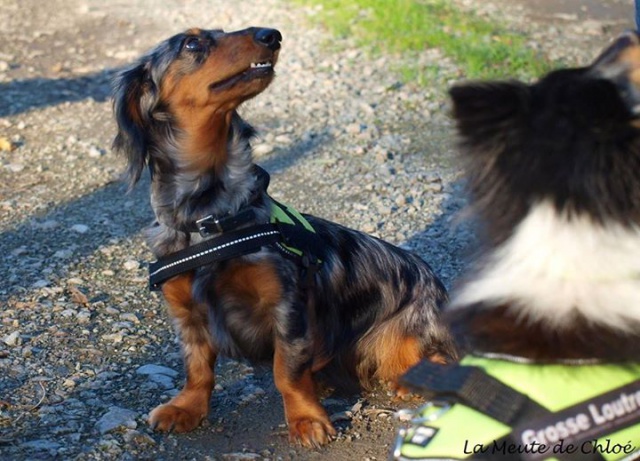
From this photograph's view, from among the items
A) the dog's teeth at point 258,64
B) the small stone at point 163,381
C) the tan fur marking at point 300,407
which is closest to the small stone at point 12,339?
the small stone at point 163,381

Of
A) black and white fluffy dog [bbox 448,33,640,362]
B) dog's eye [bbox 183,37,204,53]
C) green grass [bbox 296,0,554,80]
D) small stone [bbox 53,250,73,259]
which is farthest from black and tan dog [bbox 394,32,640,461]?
green grass [bbox 296,0,554,80]

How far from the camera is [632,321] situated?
2320 mm

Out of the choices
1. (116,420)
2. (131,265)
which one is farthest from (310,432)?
(131,265)

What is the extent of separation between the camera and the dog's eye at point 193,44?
13.6 feet

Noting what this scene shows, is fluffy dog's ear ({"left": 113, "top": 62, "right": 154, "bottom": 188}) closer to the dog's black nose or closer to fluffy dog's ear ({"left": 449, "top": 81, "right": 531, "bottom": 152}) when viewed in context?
the dog's black nose

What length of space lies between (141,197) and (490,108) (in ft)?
14.2

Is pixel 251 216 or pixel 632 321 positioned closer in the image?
pixel 632 321

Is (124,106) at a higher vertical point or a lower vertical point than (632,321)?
lower

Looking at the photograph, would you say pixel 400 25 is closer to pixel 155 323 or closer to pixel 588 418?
pixel 155 323

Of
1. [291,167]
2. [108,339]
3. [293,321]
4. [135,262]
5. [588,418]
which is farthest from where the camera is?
[291,167]

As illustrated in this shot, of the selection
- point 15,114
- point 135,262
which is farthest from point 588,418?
point 15,114

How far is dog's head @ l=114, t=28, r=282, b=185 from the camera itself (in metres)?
3.98

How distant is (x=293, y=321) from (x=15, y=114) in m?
5.02

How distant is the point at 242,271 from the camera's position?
12.1 feet
